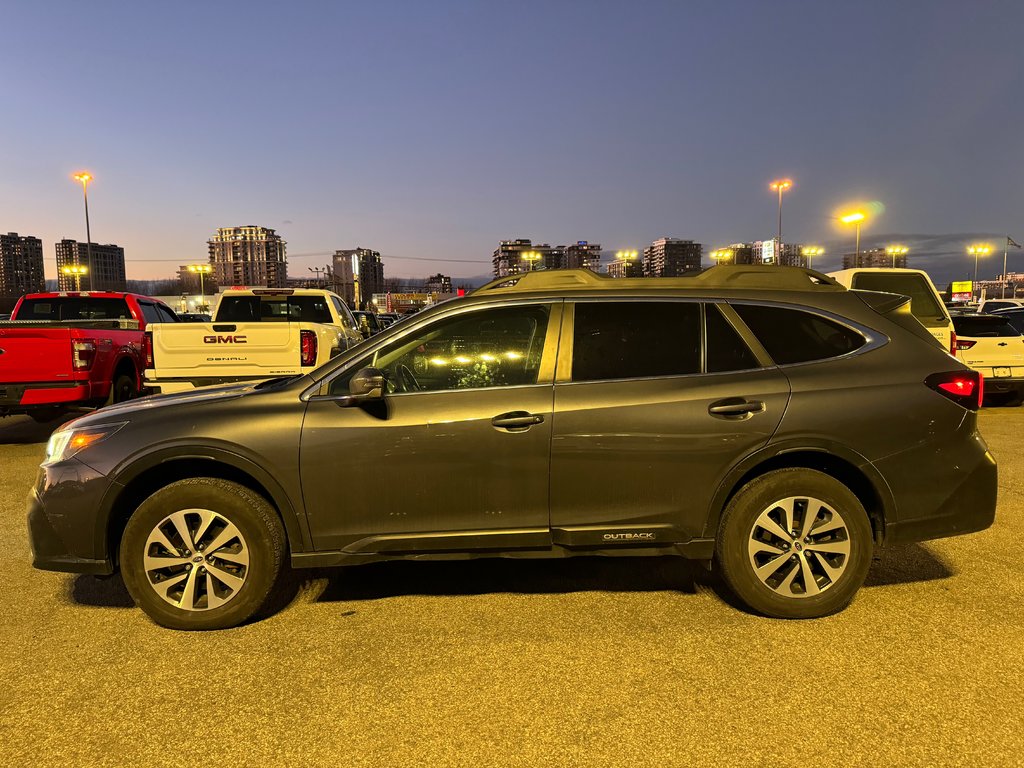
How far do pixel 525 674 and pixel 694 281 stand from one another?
2279 millimetres

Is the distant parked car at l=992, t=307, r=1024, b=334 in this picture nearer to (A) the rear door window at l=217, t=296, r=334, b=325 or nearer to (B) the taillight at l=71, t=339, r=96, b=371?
(A) the rear door window at l=217, t=296, r=334, b=325

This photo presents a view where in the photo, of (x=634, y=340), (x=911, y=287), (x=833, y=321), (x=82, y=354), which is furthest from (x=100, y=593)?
(x=911, y=287)

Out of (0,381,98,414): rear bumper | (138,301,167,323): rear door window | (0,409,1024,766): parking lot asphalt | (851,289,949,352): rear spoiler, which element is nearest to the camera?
(0,409,1024,766): parking lot asphalt

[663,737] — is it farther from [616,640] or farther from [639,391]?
[639,391]

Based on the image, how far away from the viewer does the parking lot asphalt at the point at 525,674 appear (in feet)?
8.17

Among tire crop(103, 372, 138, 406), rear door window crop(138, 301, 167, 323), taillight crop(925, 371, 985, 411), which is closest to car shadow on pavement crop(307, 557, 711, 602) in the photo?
taillight crop(925, 371, 985, 411)

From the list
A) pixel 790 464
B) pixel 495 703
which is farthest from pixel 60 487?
pixel 790 464

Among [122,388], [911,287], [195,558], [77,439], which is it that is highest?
[911,287]

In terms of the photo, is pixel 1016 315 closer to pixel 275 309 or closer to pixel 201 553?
pixel 275 309

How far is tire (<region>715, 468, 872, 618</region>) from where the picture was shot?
344 centimetres

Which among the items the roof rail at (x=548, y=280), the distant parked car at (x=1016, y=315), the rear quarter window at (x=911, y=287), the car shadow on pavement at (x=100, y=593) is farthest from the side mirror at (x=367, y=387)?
the distant parked car at (x=1016, y=315)

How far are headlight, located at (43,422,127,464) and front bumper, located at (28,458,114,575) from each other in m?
0.05

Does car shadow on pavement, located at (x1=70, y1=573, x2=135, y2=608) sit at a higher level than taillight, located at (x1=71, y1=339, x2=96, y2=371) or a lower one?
lower

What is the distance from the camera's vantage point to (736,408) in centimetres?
341
